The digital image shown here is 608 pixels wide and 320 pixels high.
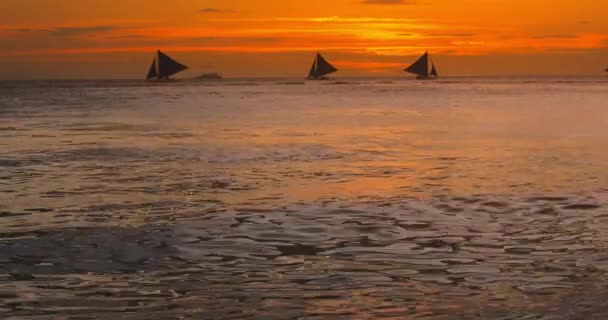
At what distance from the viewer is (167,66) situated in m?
110

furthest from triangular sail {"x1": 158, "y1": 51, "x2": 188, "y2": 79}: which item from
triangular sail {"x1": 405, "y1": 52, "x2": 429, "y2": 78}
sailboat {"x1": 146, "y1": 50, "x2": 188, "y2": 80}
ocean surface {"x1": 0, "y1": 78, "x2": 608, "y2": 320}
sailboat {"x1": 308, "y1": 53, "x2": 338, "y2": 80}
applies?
ocean surface {"x1": 0, "y1": 78, "x2": 608, "y2": 320}

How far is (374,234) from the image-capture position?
8.86 m

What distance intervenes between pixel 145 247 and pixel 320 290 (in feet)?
7.75

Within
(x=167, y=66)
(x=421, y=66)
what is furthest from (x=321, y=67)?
(x=167, y=66)

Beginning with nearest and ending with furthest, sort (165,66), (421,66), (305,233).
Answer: (305,233) → (165,66) → (421,66)

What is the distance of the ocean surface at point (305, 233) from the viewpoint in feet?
20.2

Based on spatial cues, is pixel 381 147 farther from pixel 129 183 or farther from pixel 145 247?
pixel 145 247

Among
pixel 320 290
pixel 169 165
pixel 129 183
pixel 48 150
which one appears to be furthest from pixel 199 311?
pixel 48 150

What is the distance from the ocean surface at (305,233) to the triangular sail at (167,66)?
8961 cm

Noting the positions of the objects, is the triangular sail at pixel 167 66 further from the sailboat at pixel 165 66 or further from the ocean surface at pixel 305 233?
the ocean surface at pixel 305 233

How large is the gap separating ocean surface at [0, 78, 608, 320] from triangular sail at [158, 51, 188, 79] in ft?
294

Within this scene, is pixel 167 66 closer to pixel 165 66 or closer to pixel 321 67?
pixel 165 66

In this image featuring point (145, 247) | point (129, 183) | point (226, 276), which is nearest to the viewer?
point (226, 276)

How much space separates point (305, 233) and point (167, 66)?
10288 centimetres
